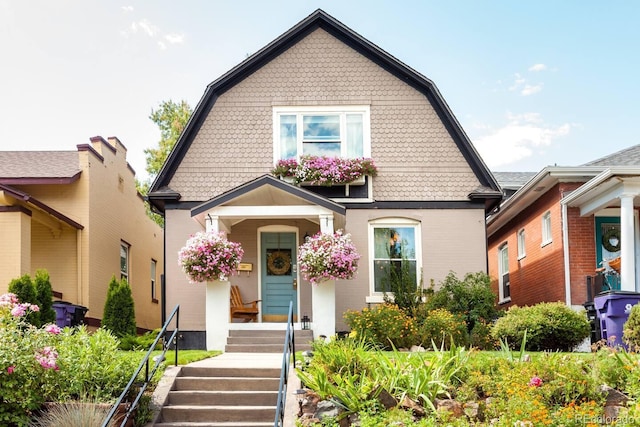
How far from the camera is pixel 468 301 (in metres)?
15.1

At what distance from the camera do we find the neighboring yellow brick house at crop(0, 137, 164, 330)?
48.9 ft

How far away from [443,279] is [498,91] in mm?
6609

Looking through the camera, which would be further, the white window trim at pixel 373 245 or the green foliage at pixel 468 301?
the white window trim at pixel 373 245

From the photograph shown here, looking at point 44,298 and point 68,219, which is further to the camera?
point 68,219

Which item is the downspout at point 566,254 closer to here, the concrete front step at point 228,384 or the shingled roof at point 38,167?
the concrete front step at point 228,384

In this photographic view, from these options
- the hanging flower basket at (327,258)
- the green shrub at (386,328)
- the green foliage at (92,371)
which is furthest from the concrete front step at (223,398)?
the hanging flower basket at (327,258)

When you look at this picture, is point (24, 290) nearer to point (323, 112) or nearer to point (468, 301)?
point (323, 112)

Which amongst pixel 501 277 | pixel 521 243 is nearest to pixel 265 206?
pixel 521 243

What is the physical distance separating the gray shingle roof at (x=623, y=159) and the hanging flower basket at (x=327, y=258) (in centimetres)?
587

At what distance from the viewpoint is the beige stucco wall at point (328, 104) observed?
1669cm

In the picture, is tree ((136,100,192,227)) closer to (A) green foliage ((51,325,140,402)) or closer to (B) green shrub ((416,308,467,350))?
(B) green shrub ((416,308,467,350))

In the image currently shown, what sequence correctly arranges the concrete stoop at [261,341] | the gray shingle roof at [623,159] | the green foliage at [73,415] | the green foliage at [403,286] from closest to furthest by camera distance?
the green foliage at [73,415]
the concrete stoop at [261,341]
the green foliage at [403,286]
the gray shingle roof at [623,159]

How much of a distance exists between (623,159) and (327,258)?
680cm

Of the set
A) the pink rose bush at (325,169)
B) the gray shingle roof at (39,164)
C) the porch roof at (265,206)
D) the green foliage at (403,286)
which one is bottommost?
the green foliage at (403,286)
